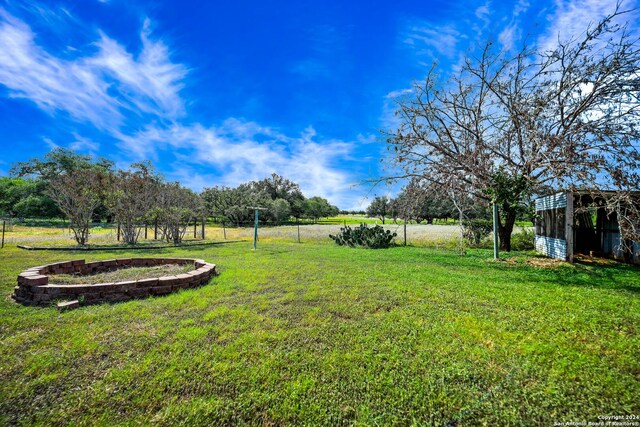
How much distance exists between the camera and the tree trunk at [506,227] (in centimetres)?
1024

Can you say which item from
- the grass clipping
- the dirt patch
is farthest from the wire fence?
the grass clipping

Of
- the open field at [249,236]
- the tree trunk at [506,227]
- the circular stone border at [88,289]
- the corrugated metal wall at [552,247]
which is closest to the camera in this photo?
the circular stone border at [88,289]

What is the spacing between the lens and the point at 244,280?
5.86 meters

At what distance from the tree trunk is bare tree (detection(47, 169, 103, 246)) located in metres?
17.3

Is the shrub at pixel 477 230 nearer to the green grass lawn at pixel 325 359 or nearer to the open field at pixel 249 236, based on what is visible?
the open field at pixel 249 236

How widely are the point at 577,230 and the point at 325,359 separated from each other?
12601mm

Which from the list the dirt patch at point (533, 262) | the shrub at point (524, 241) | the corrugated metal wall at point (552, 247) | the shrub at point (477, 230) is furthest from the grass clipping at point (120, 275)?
the shrub at point (524, 241)

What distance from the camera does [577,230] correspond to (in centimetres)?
1056

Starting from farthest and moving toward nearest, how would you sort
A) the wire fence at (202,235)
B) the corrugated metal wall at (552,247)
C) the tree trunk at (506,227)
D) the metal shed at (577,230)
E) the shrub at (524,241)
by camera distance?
the wire fence at (202,235) → the shrub at (524,241) → the tree trunk at (506,227) → the corrugated metal wall at (552,247) → the metal shed at (577,230)

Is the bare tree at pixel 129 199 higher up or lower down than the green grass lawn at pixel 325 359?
higher up

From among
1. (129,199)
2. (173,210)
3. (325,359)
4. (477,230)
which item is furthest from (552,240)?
(129,199)

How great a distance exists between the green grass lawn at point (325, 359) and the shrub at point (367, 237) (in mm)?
8207

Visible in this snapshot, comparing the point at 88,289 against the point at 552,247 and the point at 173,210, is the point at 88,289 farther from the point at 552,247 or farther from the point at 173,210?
the point at 552,247

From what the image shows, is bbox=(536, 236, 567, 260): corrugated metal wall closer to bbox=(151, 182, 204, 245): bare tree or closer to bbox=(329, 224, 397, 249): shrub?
bbox=(329, 224, 397, 249): shrub
